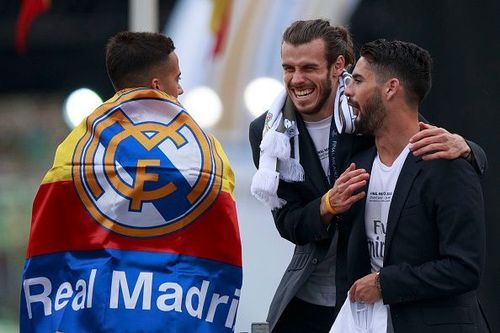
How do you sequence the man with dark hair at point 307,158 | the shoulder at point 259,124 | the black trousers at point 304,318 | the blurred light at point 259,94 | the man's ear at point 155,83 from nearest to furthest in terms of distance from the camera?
the man's ear at point 155,83
the man with dark hair at point 307,158
the black trousers at point 304,318
the shoulder at point 259,124
the blurred light at point 259,94

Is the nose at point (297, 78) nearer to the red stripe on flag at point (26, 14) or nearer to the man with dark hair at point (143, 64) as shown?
the man with dark hair at point (143, 64)

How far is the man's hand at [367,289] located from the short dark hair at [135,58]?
107 centimetres

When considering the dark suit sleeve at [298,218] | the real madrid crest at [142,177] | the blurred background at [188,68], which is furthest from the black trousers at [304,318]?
the blurred background at [188,68]

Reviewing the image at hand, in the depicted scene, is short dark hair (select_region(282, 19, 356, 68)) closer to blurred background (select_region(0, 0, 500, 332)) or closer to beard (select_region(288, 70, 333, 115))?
beard (select_region(288, 70, 333, 115))

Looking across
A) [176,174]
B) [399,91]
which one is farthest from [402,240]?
[176,174]

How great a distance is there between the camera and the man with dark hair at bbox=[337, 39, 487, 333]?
164 inches

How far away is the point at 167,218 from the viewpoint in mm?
4328

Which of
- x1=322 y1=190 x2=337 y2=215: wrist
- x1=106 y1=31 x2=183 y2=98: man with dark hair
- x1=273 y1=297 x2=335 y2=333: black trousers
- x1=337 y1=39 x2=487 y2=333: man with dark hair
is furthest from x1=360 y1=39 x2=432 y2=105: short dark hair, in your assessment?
x1=273 y1=297 x2=335 y2=333: black trousers

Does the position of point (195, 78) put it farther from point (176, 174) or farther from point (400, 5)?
point (176, 174)

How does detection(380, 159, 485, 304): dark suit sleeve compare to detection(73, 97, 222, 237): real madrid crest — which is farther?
detection(73, 97, 222, 237): real madrid crest

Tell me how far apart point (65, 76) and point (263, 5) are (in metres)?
1.36

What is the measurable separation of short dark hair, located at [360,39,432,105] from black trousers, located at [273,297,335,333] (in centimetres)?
91

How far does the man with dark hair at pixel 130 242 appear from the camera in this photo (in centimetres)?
428

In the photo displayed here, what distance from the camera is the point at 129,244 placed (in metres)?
4.32
